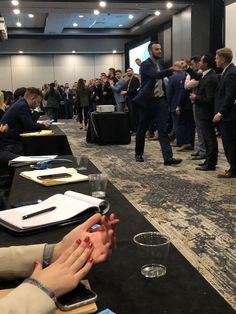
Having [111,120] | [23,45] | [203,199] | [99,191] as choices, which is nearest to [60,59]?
[23,45]

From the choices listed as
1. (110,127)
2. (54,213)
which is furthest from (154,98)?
(54,213)

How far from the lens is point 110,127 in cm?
761

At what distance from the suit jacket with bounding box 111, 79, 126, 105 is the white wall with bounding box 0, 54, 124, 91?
8.42 m

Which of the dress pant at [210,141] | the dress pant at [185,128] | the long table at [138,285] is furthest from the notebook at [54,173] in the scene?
the dress pant at [185,128]

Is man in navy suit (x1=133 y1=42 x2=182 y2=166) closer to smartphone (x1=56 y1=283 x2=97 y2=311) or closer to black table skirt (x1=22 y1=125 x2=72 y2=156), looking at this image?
black table skirt (x1=22 y1=125 x2=72 y2=156)

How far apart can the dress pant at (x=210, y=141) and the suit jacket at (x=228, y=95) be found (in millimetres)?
472

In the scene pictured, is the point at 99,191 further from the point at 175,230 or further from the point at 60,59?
the point at 60,59

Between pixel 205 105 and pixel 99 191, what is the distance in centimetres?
345

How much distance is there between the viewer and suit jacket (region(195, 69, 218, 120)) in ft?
15.9

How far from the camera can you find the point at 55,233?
1.29 meters

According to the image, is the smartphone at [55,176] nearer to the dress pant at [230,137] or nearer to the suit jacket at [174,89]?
the dress pant at [230,137]

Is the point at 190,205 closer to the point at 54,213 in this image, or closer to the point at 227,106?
the point at 227,106

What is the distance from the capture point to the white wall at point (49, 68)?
1703 centimetres

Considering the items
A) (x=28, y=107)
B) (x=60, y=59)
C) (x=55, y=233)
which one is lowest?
(x=55, y=233)
